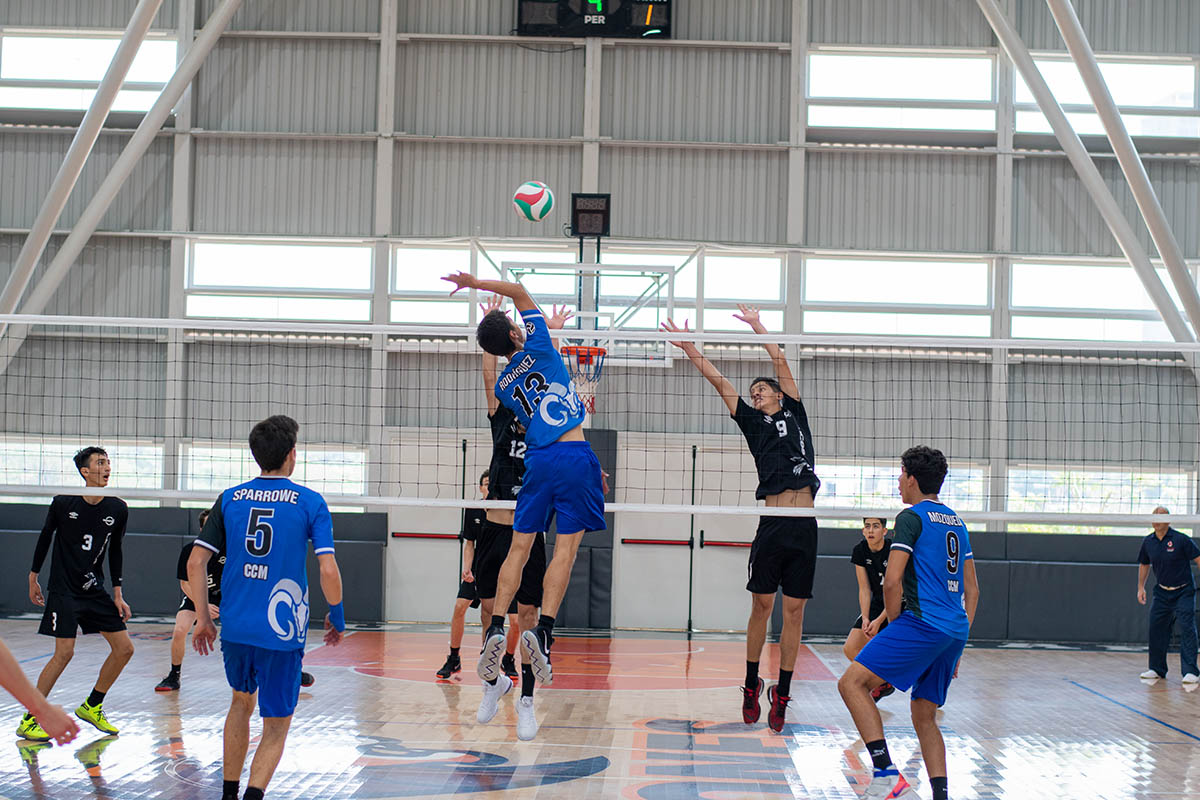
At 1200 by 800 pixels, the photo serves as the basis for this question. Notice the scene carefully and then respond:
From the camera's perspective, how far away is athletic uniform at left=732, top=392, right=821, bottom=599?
7.38m

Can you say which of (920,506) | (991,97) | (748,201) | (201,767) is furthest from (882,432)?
(201,767)

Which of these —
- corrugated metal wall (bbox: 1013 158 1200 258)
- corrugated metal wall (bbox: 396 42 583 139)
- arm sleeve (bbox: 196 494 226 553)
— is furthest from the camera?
corrugated metal wall (bbox: 396 42 583 139)

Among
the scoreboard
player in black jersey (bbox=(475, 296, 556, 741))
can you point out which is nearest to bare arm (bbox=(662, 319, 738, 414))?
player in black jersey (bbox=(475, 296, 556, 741))

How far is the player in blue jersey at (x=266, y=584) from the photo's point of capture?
483cm

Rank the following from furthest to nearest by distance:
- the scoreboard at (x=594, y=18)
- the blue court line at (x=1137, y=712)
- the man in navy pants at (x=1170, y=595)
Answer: the scoreboard at (x=594, y=18) → the man in navy pants at (x=1170, y=595) → the blue court line at (x=1137, y=712)

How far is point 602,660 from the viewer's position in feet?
38.7

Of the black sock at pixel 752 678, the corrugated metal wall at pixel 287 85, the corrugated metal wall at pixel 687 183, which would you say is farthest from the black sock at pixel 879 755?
the corrugated metal wall at pixel 287 85

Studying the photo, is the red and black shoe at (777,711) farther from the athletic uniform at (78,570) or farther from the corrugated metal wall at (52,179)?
the corrugated metal wall at (52,179)

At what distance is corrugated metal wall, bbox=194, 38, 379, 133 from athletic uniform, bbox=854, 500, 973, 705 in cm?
1282

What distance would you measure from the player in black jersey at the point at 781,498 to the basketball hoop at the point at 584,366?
5.28 metres

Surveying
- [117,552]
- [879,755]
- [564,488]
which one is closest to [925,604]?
[879,755]

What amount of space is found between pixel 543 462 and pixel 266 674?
1.90 m

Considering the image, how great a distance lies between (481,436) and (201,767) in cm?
941

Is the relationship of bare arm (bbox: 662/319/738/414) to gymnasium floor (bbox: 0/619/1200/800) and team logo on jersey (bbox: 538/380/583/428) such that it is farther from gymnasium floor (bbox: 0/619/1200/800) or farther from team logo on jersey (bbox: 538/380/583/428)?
gymnasium floor (bbox: 0/619/1200/800)
